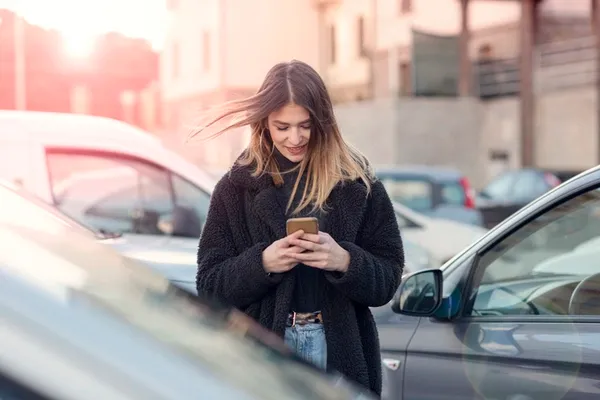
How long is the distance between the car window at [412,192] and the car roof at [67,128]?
232 inches

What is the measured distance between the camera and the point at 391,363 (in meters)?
3.47

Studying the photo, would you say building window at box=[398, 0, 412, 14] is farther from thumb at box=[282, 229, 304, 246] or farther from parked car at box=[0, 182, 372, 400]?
parked car at box=[0, 182, 372, 400]

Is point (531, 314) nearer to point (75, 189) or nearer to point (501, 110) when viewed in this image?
point (75, 189)

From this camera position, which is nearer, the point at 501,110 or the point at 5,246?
the point at 5,246

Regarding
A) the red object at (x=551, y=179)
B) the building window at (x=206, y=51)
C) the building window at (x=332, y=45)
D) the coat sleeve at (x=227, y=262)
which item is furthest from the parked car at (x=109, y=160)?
the building window at (x=206, y=51)

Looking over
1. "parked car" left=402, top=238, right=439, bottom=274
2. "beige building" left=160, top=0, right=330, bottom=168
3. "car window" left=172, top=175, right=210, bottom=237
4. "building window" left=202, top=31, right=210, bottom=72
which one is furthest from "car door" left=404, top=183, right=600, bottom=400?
"building window" left=202, top=31, right=210, bottom=72

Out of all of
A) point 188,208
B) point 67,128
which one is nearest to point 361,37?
point 188,208

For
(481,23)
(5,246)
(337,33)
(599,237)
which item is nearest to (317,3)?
(337,33)

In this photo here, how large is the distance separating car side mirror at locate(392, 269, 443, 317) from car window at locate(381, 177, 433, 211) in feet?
25.8

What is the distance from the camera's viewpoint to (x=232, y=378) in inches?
58.7

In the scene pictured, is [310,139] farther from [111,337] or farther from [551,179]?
[551,179]

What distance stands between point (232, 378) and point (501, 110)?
77.3 feet

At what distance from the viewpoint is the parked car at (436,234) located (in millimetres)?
8324

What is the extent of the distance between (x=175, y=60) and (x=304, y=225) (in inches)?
1473
